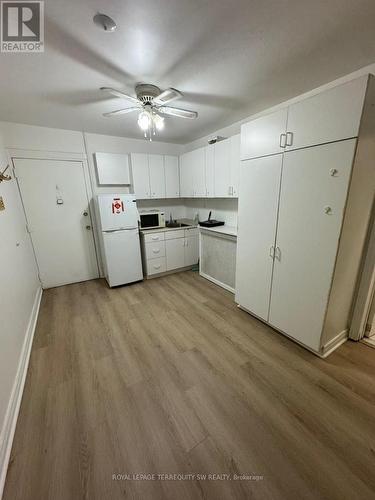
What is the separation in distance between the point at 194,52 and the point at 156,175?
7.68 ft

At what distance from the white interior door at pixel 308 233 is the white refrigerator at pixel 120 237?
2.24m

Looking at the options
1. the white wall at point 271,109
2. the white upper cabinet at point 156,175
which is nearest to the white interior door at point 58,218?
the white upper cabinet at point 156,175

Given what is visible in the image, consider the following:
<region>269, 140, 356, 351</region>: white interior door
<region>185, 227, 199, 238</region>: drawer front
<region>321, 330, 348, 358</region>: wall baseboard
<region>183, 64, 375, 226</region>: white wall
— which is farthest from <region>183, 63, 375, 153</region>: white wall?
<region>321, 330, 348, 358</region>: wall baseboard

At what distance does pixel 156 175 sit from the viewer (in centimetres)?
368

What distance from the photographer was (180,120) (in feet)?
9.12

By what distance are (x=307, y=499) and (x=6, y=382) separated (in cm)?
190

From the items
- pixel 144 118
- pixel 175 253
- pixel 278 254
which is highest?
pixel 144 118

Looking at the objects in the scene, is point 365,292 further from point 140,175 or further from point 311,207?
point 140,175

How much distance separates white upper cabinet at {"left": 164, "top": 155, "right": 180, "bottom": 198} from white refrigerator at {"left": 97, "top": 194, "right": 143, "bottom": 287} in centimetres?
95

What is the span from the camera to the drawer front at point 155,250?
3439mm

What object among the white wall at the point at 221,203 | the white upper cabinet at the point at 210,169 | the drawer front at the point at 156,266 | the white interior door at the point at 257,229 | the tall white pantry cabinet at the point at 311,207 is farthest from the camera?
the drawer front at the point at 156,266

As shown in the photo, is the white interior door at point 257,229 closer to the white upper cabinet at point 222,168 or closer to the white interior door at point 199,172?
the white upper cabinet at point 222,168

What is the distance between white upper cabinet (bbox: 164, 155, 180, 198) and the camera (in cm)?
377

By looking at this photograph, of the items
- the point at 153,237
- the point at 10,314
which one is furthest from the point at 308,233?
the point at 10,314
